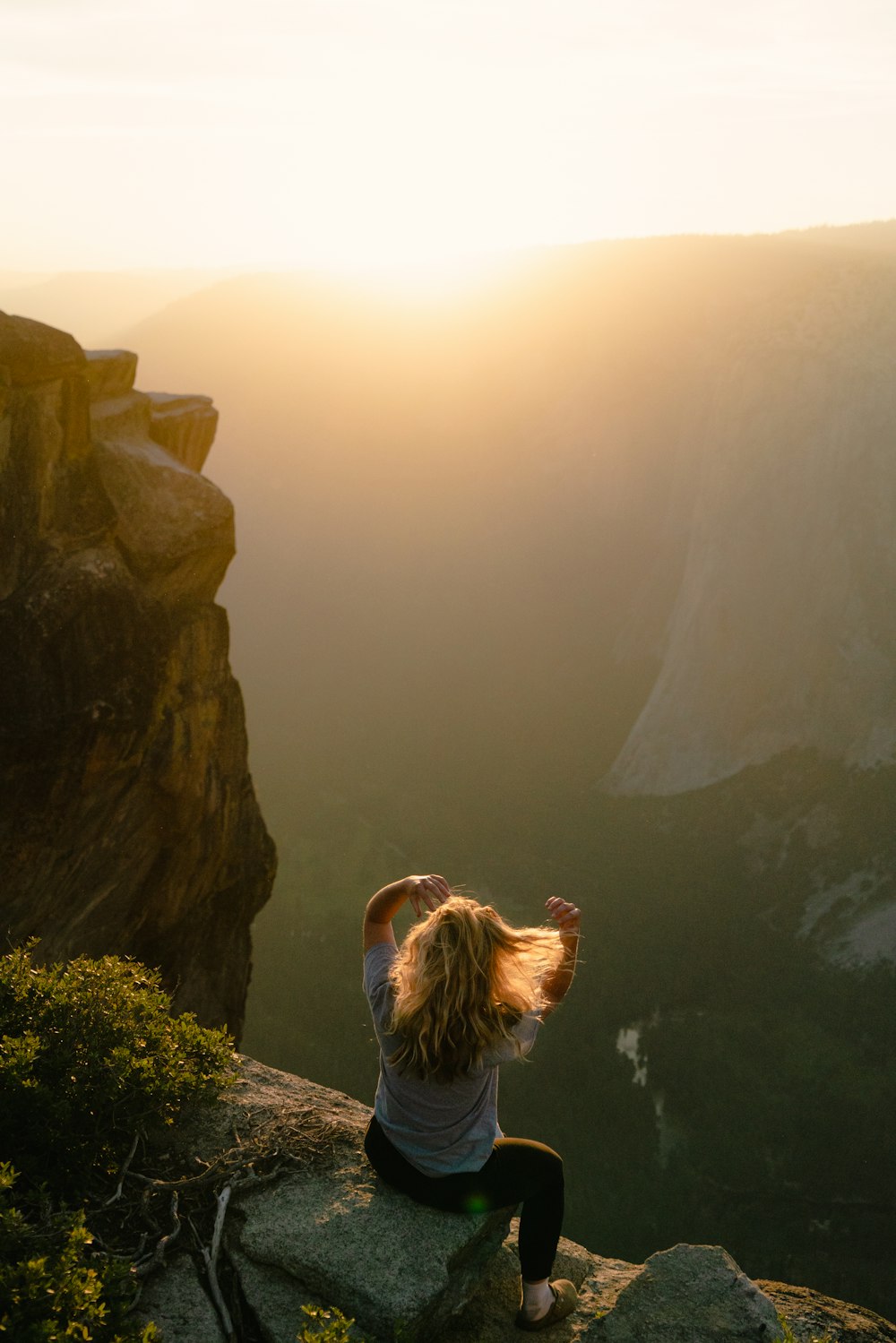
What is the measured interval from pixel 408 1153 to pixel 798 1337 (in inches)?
70.7

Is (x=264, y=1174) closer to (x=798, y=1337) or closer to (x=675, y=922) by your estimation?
(x=798, y=1337)

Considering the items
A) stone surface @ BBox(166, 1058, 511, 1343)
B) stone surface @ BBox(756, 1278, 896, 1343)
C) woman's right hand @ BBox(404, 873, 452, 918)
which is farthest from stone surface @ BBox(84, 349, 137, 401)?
stone surface @ BBox(756, 1278, 896, 1343)

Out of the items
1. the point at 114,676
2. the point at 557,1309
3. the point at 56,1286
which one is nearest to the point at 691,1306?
the point at 557,1309

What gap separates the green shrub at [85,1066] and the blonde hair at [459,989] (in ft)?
4.81

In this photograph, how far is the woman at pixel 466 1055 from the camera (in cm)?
388

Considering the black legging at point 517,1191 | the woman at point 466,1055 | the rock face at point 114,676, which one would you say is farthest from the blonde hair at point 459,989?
the rock face at point 114,676

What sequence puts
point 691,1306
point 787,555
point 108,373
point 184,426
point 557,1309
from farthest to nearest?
1. point 787,555
2. point 184,426
3. point 108,373
4. point 557,1309
5. point 691,1306

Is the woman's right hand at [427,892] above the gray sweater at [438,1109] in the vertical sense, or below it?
above

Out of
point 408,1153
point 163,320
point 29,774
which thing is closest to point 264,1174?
point 408,1153

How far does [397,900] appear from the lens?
185 inches

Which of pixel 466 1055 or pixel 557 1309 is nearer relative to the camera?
pixel 466 1055

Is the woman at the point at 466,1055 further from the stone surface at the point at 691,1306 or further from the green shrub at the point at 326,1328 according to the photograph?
the green shrub at the point at 326,1328

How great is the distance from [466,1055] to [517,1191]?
750 mm

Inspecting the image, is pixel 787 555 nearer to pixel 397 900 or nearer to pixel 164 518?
pixel 164 518
